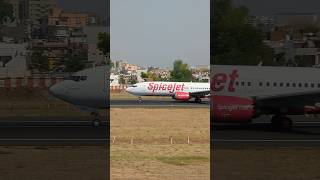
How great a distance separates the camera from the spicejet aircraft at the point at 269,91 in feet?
58.9

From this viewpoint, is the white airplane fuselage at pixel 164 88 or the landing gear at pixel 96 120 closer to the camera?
the landing gear at pixel 96 120

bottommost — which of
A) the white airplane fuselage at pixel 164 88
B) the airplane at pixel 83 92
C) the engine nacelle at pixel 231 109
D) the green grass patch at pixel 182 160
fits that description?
the white airplane fuselage at pixel 164 88

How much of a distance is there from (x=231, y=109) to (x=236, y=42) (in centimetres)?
282

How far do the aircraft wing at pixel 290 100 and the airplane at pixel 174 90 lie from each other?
20.7 metres

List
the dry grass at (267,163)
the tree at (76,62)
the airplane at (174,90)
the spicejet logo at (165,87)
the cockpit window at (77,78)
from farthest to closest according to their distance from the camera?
the spicejet logo at (165,87)
the airplane at (174,90)
the cockpit window at (77,78)
the tree at (76,62)
the dry grass at (267,163)

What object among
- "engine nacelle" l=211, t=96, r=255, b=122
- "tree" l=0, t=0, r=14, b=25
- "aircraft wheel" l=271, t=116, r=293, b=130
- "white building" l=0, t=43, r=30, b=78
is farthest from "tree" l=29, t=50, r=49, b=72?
"aircraft wheel" l=271, t=116, r=293, b=130

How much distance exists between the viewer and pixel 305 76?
19719 mm

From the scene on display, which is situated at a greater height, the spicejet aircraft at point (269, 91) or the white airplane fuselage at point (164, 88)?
the spicejet aircraft at point (269, 91)

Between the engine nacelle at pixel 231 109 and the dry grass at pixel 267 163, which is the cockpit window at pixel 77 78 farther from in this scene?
the dry grass at pixel 267 163

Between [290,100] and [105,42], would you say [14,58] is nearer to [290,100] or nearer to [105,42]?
[105,42]

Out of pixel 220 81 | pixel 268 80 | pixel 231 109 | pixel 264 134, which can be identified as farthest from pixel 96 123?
pixel 268 80

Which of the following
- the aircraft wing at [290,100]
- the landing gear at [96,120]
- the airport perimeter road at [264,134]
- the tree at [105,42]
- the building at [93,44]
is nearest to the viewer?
the tree at [105,42]

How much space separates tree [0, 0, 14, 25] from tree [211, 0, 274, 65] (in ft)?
18.0

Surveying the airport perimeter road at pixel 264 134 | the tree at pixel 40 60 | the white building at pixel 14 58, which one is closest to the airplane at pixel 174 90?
the airport perimeter road at pixel 264 134
